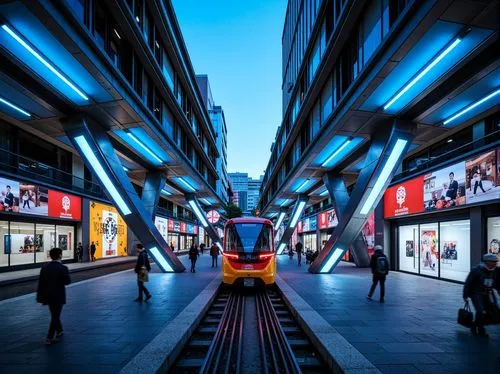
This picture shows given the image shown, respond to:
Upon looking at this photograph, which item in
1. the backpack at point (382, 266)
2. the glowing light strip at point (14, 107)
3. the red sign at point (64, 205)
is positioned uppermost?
the glowing light strip at point (14, 107)

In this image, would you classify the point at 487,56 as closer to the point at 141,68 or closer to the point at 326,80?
the point at 326,80

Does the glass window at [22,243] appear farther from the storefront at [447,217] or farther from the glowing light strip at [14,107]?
the storefront at [447,217]

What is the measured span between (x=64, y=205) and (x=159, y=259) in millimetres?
10118

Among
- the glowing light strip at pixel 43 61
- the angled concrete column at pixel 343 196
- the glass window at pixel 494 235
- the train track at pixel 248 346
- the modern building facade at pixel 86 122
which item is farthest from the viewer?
the angled concrete column at pixel 343 196

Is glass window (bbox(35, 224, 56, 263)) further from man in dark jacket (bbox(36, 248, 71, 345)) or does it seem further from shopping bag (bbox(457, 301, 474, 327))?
shopping bag (bbox(457, 301, 474, 327))

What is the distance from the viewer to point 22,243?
69.7 ft

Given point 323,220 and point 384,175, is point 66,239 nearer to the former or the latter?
point 323,220

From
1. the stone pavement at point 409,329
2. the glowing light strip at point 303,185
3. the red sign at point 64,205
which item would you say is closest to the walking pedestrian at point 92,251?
the red sign at point 64,205

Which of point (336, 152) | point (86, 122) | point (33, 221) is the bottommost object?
point (33, 221)

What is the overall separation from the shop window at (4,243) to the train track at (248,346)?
14.9 m

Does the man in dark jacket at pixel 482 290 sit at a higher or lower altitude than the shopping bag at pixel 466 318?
higher

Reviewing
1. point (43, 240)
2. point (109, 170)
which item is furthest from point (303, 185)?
point (43, 240)

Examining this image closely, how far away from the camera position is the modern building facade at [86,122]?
376 inches

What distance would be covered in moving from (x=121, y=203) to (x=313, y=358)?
11.9m
